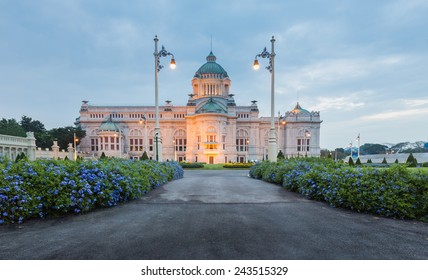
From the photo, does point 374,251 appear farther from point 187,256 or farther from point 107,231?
point 107,231

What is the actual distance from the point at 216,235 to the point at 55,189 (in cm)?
447

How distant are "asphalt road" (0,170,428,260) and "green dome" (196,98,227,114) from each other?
4909 centimetres

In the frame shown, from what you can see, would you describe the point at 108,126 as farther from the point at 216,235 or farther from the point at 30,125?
the point at 216,235

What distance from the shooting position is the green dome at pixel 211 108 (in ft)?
178

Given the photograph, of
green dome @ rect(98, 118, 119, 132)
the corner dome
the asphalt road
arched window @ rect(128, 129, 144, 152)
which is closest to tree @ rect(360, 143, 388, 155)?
the corner dome

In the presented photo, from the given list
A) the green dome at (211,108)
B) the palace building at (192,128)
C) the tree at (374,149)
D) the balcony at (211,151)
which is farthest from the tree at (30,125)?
the tree at (374,149)

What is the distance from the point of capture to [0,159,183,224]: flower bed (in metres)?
4.92

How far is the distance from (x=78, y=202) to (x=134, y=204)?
161 cm

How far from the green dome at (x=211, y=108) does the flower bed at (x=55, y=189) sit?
158 feet

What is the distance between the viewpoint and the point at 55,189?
534 centimetres

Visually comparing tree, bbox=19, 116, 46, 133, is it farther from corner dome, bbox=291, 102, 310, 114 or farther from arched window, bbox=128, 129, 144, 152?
corner dome, bbox=291, 102, 310, 114

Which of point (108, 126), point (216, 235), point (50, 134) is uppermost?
point (108, 126)

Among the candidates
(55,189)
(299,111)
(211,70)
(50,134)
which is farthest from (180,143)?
(55,189)

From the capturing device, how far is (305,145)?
64.0m
